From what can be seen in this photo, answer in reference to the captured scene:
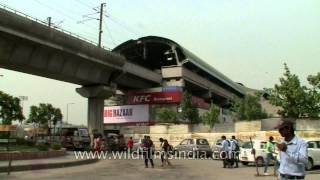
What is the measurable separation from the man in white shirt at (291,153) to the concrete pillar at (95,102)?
45.9m

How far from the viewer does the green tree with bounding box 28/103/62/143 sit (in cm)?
10200

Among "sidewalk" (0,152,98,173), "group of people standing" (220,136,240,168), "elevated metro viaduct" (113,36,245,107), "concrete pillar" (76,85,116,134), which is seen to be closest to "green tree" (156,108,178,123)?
"elevated metro viaduct" (113,36,245,107)

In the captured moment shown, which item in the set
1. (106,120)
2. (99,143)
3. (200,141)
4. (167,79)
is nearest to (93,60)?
(99,143)

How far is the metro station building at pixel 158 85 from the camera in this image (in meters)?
73.6

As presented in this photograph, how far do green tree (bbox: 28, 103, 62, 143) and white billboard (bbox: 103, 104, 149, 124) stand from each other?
23.5 metres

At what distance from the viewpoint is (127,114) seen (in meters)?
80.2

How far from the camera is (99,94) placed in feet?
172

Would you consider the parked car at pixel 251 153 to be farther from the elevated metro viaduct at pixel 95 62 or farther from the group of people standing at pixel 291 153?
the group of people standing at pixel 291 153

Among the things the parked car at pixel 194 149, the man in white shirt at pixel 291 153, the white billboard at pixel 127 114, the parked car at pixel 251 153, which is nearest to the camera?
the man in white shirt at pixel 291 153

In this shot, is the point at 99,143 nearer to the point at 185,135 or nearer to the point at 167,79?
the point at 185,135

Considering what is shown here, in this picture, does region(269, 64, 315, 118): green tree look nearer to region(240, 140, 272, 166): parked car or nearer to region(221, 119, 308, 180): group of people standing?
region(240, 140, 272, 166): parked car

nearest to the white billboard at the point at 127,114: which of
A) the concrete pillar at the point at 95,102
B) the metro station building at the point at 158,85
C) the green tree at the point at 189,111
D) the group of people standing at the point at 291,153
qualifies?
the metro station building at the point at 158,85

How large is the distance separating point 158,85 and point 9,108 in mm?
22459

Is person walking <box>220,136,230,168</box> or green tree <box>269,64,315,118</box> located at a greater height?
green tree <box>269,64,315,118</box>
